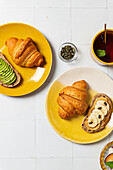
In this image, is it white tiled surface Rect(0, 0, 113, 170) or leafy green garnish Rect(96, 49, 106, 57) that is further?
white tiled surface Rect(0, 0, 113, 170)

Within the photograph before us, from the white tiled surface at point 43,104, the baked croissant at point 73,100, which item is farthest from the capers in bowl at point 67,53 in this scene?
the baked croissant at point 73,100

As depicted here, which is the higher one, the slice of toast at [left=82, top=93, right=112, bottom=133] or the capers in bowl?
the capers in bowl

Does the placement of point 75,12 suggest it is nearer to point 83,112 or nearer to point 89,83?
point 89,83

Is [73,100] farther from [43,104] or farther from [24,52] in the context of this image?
[24,52]

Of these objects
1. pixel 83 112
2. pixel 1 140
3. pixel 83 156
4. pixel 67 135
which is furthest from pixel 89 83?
pixel 1 140

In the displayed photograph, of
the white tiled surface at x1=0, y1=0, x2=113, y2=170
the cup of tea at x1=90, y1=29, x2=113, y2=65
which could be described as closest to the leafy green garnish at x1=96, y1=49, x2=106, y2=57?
the cup of tea at x1=90, y1=29, x2=113, y2=65

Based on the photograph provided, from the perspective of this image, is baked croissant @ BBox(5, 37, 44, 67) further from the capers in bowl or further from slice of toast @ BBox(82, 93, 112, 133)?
slice of toast @ BBox(82, 93, 112, 133)
